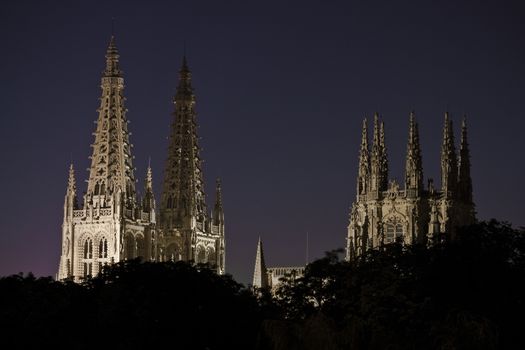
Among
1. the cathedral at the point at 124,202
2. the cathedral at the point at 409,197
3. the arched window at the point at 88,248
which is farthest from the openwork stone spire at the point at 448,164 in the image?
the arched window at the point at 88,248

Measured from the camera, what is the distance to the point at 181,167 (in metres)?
192

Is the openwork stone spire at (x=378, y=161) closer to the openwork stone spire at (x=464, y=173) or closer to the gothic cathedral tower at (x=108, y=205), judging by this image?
the openwork stone spire at (x=464, y=173)

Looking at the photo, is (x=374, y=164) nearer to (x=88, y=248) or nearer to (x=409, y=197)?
(x=409, y=197)

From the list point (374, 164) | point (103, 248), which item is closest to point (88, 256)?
point (103, 248)

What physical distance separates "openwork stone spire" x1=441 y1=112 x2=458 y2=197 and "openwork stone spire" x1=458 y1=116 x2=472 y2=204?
1663mm

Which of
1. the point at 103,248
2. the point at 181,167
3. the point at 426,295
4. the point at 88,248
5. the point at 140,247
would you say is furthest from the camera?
the point at 181,167

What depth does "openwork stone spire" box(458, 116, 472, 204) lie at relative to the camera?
16700cm

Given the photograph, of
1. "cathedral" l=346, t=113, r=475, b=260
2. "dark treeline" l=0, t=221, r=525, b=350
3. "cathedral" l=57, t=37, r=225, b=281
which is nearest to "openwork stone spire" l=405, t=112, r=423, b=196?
"cathedral" l=346, t=113, r=475, b=260

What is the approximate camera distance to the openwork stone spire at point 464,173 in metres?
167

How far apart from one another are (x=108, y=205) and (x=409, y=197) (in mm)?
35331

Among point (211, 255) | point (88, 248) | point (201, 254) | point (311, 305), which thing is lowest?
point (311, 305)

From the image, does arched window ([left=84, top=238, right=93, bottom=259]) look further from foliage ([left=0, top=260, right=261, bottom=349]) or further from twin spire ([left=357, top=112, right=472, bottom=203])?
foliage ([left=0, top=260, right=261, bottom=349])

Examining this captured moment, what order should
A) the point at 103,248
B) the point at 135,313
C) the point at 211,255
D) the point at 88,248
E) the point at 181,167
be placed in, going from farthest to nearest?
the point at 211,255 → the point at 181,167 → the point at 88,248 → the point at 103,248 → the point at 135,313

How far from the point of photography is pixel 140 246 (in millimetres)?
188125
